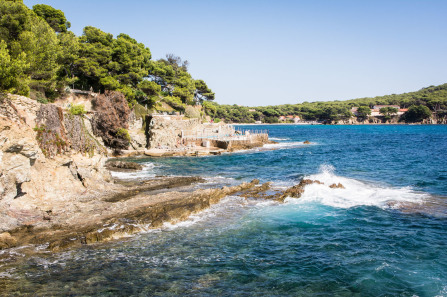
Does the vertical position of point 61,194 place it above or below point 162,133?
below

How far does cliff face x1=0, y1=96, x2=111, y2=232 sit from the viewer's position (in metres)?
16.5

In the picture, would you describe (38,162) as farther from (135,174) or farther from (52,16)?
(52,16)

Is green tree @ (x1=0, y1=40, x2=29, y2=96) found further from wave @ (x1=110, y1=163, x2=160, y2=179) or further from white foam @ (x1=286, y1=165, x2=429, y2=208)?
white foam @ (x1=286, y1=165, x2=429, y2=208)

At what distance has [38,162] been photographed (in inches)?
781

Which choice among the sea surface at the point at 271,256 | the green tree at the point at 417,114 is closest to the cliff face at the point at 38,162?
the sea surface at the point at 271,256

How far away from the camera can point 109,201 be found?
20.4 m

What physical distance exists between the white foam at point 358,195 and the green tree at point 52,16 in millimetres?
55048

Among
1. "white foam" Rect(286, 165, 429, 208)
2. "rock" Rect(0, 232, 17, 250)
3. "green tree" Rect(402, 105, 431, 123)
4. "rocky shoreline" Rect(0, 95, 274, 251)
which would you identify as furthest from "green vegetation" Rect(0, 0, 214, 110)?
"green tree" Rect(402, 105, 431, 123)

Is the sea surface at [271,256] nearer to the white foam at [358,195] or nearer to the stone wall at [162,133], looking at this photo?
the white foam at [358,195]

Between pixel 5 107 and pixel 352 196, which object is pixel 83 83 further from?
pixel 352 196

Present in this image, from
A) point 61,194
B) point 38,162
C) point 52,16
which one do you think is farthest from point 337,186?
point 52,16

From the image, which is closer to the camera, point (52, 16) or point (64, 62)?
point (64, 62)

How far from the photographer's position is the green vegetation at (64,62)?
3183 cm

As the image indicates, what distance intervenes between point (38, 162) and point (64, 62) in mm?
36875
